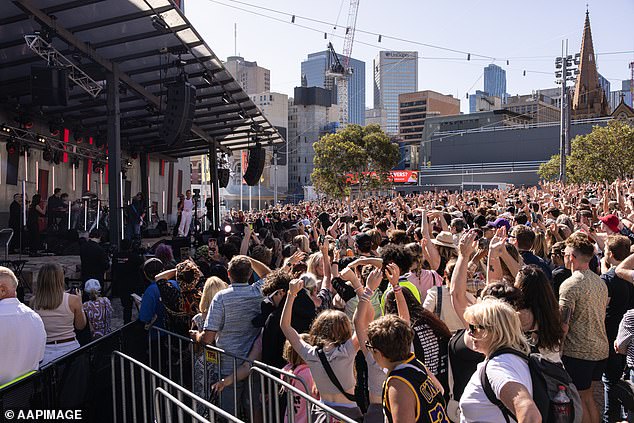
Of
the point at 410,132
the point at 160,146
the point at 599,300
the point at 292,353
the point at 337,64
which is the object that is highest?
the point at 337,64

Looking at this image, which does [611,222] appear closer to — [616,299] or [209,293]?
[616,299]

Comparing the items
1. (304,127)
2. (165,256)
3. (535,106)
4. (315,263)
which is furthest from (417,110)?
(315,263)

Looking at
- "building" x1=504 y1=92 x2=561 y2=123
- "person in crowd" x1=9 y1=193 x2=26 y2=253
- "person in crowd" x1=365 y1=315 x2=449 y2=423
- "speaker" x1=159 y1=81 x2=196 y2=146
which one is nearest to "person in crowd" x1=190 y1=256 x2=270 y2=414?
"person in crowd" x1=365 y1=315 x2=449 y2=423

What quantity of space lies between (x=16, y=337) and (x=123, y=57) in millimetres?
10106

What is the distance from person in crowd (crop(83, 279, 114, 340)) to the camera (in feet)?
20.3

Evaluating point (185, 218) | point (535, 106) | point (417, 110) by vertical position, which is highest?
point (417, 110)

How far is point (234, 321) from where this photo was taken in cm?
497

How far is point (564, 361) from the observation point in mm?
4660

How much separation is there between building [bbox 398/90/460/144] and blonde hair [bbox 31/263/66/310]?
518 ft

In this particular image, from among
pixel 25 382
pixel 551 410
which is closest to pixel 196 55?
pixel 25 382

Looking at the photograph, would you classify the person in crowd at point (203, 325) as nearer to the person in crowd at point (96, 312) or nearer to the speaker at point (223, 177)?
the person in crowd at point (96, 312)

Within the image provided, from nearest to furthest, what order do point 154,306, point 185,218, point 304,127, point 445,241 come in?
1. point 154,306
2. point 445,241
3. point 185,218
4. point 304,127

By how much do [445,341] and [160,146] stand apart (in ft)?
77.1

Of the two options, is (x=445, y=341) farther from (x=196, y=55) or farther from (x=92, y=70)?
(x=92, y=70)
